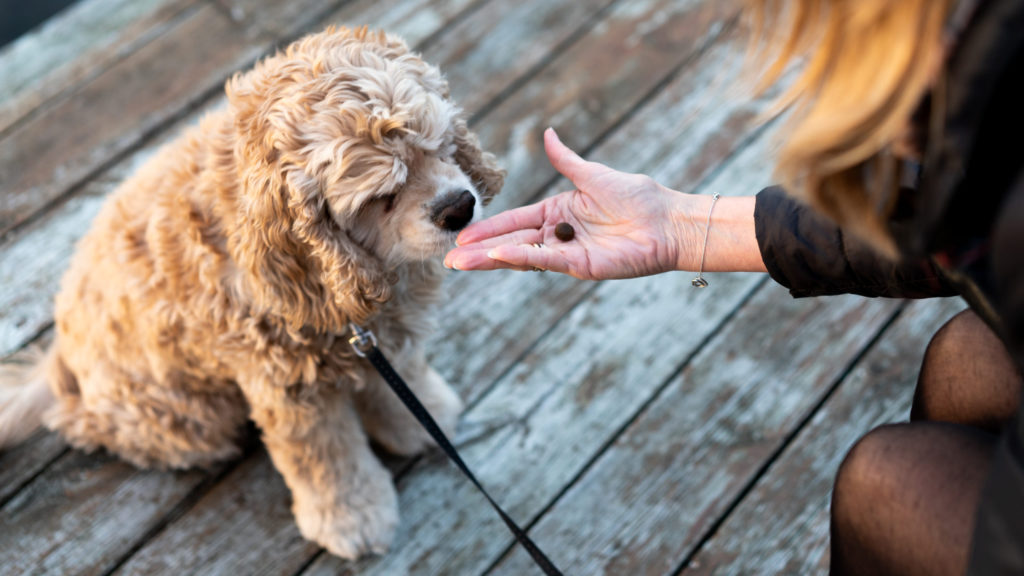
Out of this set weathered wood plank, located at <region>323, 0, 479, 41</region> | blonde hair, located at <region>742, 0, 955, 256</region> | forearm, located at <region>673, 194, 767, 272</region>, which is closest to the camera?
blonde hair, located at <region>742, 0, 955, 256</region>

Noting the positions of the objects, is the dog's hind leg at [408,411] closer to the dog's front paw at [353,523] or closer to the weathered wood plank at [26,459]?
the dog's front paw at [353,523]

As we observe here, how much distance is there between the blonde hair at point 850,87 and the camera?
3.05 ft

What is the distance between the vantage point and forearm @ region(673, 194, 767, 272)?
5.30 ft

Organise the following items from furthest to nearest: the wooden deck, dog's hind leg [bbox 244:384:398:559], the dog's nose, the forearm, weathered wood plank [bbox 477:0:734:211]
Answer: weathered wood plank [bbox 477:0:734:211]
the wooden deck
dog's hind leg [bbox 244:384:398:559]
the forearm
the dog's nose

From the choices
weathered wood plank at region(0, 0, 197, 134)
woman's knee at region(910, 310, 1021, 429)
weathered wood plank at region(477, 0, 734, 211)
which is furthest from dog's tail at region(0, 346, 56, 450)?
woman's knee at region(910, 310, 1021, 429)

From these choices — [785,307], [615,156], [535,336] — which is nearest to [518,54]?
[615,156]

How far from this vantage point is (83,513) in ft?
6.68

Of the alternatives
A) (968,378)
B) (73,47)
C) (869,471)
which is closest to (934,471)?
(869,471)

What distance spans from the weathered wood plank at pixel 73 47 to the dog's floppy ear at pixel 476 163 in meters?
2.06

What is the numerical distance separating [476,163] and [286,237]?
1.55 ft

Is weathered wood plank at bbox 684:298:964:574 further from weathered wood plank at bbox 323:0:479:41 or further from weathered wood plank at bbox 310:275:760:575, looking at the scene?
Result: weathered wood plank at bbox 323:0:479:41

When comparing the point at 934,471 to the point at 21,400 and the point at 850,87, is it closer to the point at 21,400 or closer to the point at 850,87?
the point at 850,87

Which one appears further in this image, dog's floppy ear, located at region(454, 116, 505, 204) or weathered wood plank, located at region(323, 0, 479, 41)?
weathered wood plank, located at region(323, 0, 479, 41)

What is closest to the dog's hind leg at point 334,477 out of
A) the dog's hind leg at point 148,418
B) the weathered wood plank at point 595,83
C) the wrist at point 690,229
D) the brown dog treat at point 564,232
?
the dog's hind leg at point 148,418
